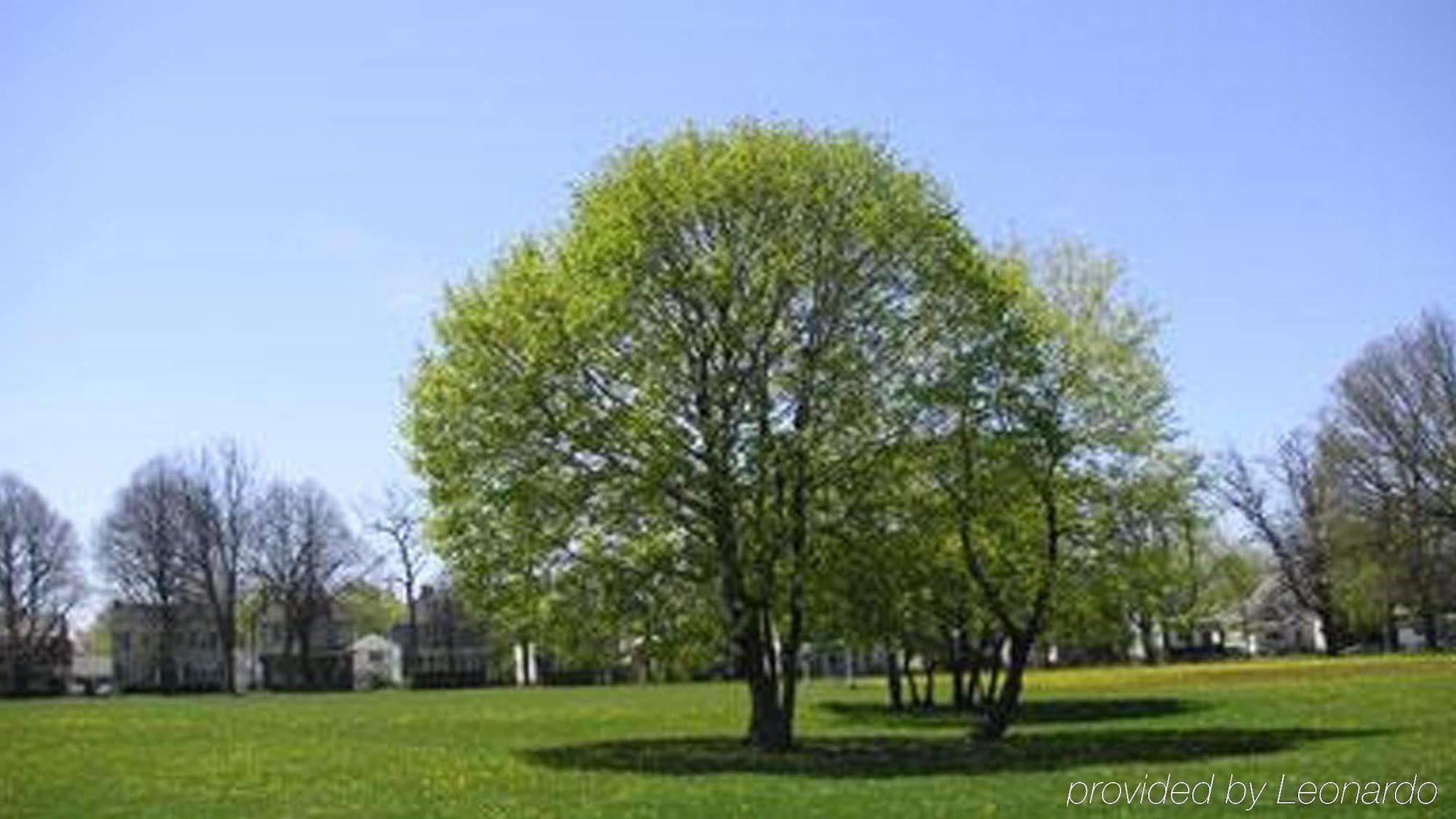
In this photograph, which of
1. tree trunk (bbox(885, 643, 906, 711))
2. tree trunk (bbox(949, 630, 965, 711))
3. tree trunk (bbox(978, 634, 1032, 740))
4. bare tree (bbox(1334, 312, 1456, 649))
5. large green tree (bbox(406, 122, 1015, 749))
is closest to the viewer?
large green tree (bbox(406, 122, 1015, 749))

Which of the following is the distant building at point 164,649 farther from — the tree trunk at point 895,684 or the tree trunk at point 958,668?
the tree trunk at point 958,668

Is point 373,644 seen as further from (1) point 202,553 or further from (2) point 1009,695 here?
(2) point 1009,695

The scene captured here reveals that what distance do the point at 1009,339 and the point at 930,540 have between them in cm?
509

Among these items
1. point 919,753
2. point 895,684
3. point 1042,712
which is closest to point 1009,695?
point 919,753

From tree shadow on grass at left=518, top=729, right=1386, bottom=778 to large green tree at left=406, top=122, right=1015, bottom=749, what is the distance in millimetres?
2632

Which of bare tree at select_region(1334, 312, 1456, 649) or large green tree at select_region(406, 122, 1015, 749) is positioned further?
bare tree at select_region(1334, 312, 1456, 649)

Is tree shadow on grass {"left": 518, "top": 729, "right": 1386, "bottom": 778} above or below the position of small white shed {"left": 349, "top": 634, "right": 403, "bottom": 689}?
below

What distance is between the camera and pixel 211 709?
7162 centimetres

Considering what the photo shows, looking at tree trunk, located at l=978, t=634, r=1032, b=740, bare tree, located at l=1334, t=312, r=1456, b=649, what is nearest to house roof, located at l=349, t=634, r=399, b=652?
bare tree, located at l=1334, t=312, r=1456, b=649

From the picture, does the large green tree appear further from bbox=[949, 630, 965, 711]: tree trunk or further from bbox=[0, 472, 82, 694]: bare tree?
bbox=[0, 472, 82, 694]: bare tree

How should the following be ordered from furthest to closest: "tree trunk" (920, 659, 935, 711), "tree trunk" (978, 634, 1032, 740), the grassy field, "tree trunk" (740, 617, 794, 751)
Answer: "tree trunk" (920, 659, 935, 711), "tree trunk" (978, 634, 1032, 740), "tree trunk" (740, 617, 794, 751), the grassy field

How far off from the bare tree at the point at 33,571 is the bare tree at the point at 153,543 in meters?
3.05

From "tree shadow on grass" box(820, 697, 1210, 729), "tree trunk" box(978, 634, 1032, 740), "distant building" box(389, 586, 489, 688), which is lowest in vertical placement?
"tree shadow on grass" box(820, 697, 1210, 729)

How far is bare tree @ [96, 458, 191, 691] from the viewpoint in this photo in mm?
134500
